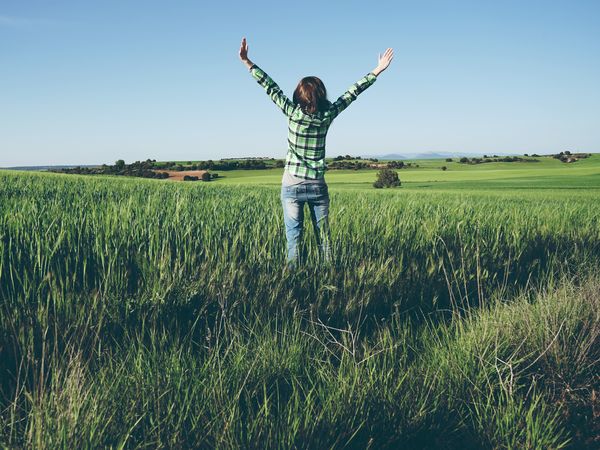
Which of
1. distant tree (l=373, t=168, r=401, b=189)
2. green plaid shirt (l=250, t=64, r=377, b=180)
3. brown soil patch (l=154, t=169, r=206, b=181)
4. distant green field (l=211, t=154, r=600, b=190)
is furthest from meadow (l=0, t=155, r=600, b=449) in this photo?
distant green field (l=211, t=154, r=600, b=190)

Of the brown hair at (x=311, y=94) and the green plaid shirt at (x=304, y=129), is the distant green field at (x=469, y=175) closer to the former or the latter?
the green plaid shirt at (x=304, y=129)

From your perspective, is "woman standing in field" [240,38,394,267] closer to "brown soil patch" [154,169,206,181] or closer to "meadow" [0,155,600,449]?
"meadow" [0,155,600,449]

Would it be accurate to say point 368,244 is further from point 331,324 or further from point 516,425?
point 516,425

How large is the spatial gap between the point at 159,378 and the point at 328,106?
135 inches

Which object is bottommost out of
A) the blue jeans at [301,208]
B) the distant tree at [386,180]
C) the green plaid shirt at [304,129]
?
the distant tree at [386,180]

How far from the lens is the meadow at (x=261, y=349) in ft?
6.45

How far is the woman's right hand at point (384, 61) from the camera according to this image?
499 centimetres

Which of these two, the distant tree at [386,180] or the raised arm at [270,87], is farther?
the distant tree at [386,180]

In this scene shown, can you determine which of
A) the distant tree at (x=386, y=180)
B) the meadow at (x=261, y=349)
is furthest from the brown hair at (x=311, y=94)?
the distant tree at (x=386, y=180)

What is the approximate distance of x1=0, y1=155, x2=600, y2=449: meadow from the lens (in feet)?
6.45

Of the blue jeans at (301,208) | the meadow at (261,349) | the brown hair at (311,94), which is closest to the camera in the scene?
the meadow at (261,349)

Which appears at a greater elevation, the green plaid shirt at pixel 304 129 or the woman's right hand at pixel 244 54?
the woman's right hand at pixel 244 54

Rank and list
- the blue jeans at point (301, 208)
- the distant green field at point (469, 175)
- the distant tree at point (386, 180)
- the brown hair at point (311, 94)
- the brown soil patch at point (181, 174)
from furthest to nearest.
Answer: the distant green field at point (469, 175), the brown soil patch at point (181, 174), the distant tree at point (386, 180), the blue jeans at point (301, 208), the brown hair at point (311, 94)

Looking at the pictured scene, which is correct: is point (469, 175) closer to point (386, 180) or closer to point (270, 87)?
point (386, 180)
